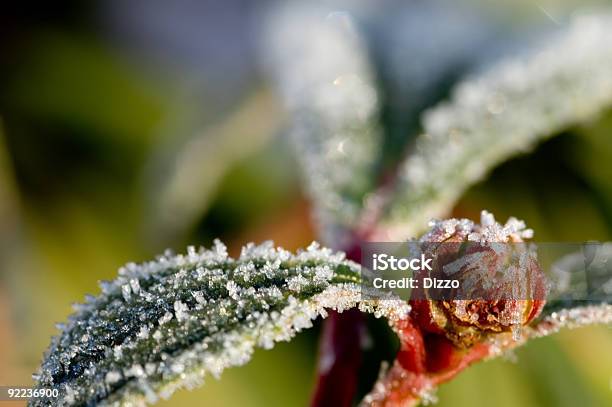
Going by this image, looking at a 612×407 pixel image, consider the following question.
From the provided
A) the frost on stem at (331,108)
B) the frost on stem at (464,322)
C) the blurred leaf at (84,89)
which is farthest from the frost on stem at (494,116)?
the blurred leaf at (84,89)

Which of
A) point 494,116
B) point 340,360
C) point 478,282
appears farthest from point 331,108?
point 478,282

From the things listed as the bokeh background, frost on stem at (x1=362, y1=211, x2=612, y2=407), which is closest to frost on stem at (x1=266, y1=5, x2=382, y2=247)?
the bokeh background

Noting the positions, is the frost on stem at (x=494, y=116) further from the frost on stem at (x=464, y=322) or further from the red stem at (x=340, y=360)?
the frost on stem at (x=464, y=322)

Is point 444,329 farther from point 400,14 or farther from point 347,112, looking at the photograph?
point 400,14

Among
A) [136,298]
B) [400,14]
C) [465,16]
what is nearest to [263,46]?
[400,14]

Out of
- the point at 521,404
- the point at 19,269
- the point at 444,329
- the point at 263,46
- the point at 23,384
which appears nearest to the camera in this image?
the point at 444,329

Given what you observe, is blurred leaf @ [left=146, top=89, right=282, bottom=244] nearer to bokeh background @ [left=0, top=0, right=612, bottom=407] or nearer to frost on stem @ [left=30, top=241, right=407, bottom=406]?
bokeh background @ [left=0, top=0, right=612, bottom=407]
